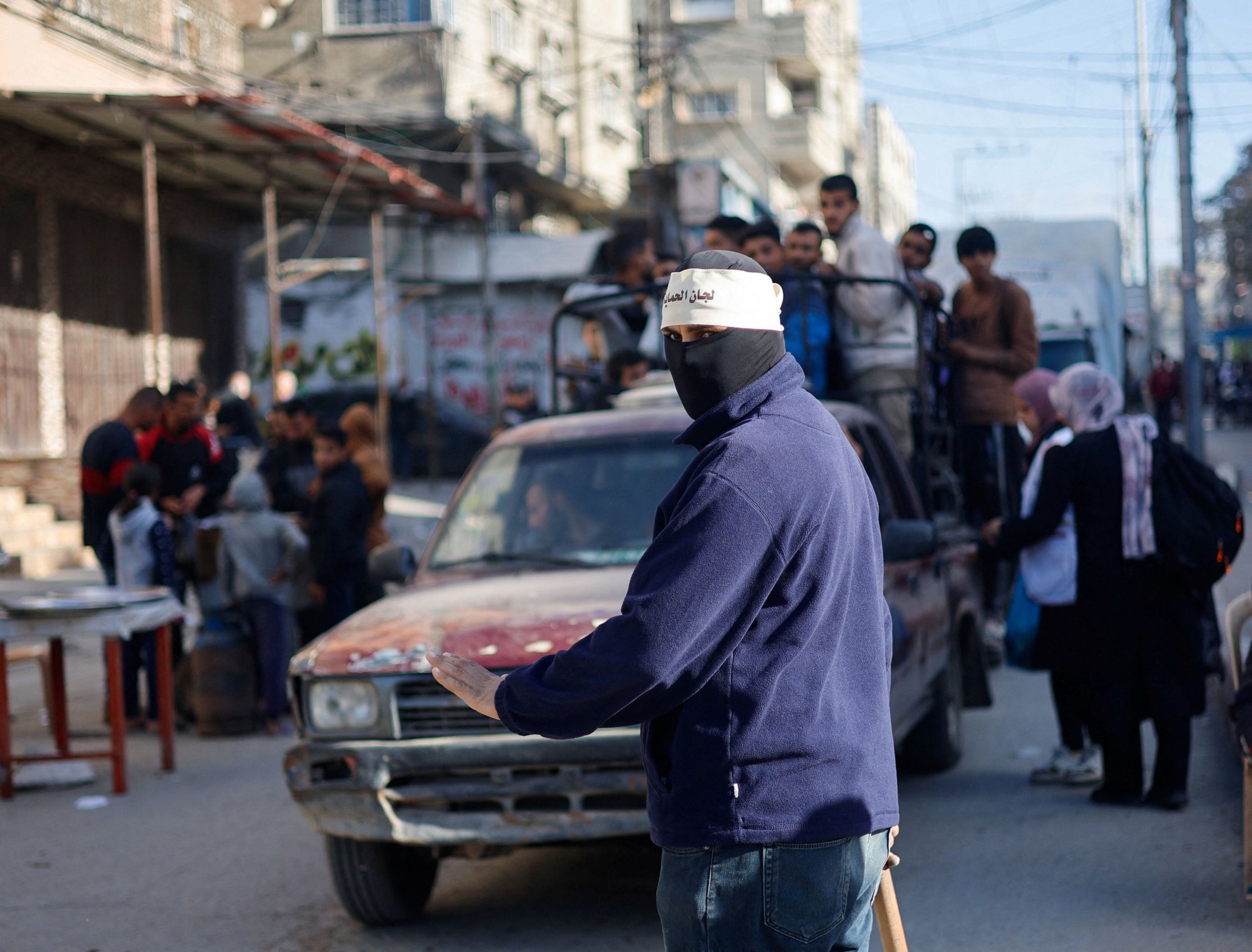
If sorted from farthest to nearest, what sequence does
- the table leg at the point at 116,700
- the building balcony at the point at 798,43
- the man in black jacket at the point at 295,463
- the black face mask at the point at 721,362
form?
the building balcony at the point at 798,43, the man in black jacket at the point at 295,463, the table leg at the point at 116,700, the black face mask at the point at 721,362

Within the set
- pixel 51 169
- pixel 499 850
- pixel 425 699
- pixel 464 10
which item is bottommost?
pixel 499 850

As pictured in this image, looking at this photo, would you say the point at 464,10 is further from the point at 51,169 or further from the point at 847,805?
the point at 847,805

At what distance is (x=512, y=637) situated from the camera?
4812 mm

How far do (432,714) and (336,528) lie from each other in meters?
3.95

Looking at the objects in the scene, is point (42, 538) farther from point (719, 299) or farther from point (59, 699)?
point (719, 299)

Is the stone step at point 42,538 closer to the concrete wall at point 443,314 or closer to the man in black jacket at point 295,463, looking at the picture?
the man in black jacket at point 295,463

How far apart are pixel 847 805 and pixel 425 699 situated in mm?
2643

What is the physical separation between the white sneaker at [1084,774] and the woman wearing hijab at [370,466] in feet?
14.4

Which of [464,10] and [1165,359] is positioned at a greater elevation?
[464,10]

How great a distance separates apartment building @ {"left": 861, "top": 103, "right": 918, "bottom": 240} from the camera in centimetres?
7512

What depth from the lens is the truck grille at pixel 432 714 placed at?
16.1ft

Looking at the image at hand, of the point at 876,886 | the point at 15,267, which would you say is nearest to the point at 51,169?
the point at 15,267

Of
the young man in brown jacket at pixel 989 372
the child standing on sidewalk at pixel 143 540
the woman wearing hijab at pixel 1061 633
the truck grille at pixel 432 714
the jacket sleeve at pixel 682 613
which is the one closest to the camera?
the jacket sleeve at pixel 682 613

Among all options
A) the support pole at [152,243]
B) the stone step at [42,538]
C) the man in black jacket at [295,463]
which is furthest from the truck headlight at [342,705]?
the stone step at [42,538]
